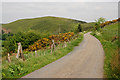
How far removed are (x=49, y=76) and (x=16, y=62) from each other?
3.34 m

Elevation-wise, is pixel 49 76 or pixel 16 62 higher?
pixel 16 62

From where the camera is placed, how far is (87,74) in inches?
340

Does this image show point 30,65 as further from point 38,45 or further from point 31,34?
point 31,34

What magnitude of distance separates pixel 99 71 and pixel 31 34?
107 ft

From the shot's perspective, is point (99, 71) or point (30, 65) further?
point (30, 65)

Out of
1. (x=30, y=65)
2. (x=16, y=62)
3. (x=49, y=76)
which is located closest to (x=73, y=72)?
(x=49, y=76)

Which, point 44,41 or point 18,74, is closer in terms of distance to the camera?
point 18,74

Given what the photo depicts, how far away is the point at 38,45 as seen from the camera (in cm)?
3183

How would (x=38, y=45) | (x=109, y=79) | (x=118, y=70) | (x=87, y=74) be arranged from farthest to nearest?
1. (x=38, y=45)
2. (x=87, y=74)
3. (x=118, y=70)
4. (x=109, y=79)

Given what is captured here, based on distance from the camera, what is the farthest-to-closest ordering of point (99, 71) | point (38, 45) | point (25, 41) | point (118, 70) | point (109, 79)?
point (25, 41), point (38, 45), point (99, 71), point (118, 70), point (109, 79)

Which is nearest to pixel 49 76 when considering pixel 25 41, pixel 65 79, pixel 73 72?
pixel 65 79

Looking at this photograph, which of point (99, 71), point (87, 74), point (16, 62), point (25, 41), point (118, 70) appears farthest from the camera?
point (25, 41)

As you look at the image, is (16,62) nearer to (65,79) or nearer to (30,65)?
(30,65)

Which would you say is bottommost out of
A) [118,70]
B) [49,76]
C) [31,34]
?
[49,76]
